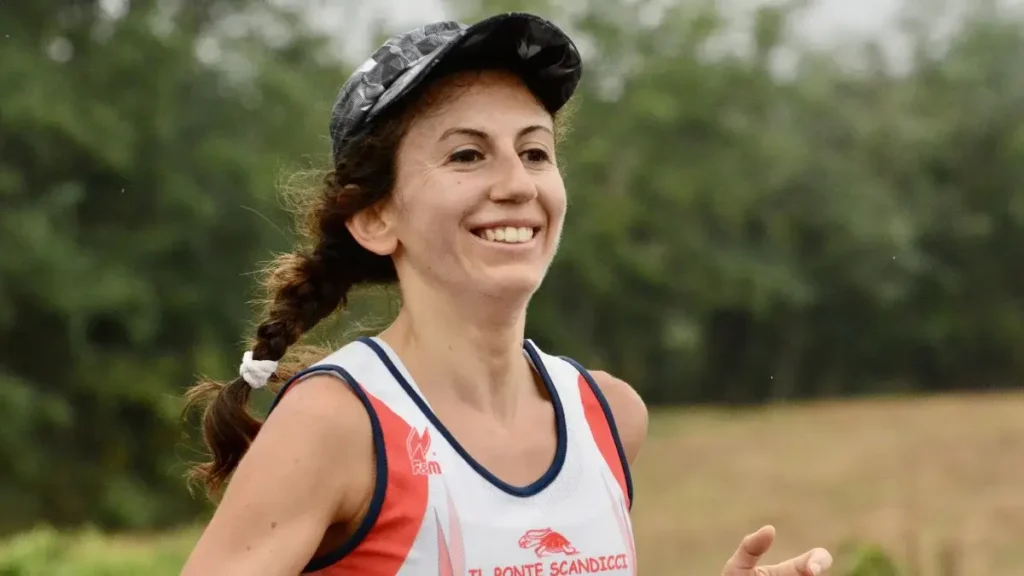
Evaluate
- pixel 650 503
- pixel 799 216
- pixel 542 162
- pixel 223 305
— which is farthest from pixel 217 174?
pixel 542 162

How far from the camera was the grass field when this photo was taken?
380 inches

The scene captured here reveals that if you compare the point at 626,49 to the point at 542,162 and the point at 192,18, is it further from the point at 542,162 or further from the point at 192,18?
the point at 542,162

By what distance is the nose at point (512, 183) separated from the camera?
1527 millimetres

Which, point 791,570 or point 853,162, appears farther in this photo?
point 853,162

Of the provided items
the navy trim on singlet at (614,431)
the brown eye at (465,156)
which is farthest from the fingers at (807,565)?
the brown eye at (465,156)

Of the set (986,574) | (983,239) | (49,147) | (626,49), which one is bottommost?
(986,574)

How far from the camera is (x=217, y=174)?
13422 mm

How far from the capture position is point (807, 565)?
1643mm

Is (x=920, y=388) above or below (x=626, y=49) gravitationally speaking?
below

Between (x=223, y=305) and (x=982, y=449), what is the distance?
842 centimetres

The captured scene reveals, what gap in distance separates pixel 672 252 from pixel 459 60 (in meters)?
15.4

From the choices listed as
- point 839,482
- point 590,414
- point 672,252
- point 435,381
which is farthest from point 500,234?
point 672,252

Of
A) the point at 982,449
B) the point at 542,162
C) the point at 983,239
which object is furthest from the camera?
the point at 983,239

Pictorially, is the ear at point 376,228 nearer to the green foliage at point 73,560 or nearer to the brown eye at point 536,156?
the brown eye at point 536,156
